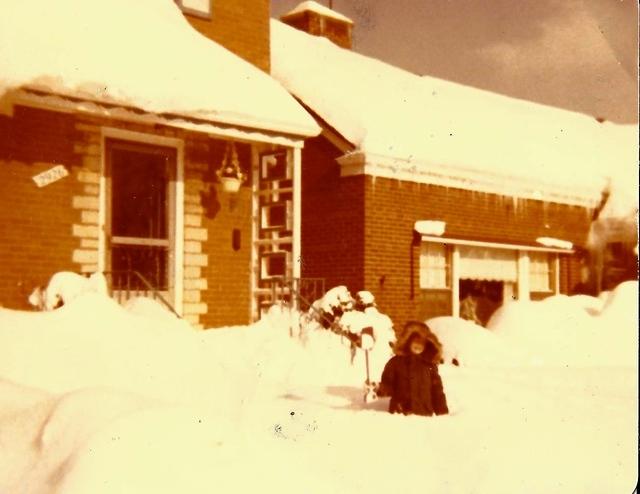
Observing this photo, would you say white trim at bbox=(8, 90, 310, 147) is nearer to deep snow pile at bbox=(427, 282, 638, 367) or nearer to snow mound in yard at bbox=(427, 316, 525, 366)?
snow mound in yard at bbox=(427, 316, 525, 366)

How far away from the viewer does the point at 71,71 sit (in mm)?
8664

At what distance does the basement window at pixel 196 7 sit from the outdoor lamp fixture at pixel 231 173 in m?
2.21

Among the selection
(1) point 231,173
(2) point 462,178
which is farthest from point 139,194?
(2) point 462,178

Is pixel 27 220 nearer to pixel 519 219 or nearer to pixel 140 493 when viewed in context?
pixel 140 493

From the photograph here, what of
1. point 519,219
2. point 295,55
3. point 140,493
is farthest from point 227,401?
point 519,219

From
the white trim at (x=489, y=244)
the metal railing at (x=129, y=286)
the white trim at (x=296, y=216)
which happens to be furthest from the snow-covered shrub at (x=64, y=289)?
the white trim at (x=489, y=244)

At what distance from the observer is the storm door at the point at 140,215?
34.0 ft

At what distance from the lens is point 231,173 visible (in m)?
11.0

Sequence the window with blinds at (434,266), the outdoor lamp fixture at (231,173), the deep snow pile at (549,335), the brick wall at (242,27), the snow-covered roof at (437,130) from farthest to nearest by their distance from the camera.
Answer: the window with blinds at (434,266) < the snow-covered roof at (437,130) < the deep snow pile at (549,335) < the brick wall at (242,27) < the outdoor lamp fixture at (231,173)

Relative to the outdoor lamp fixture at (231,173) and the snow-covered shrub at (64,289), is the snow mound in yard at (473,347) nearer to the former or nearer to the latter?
the outdoor lamp fixture at (231,173)

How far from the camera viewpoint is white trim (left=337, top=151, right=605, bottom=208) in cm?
1350

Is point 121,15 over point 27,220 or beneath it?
over

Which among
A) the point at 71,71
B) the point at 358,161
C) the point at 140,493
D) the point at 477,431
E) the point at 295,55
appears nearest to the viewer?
the point at 140,493

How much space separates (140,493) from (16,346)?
2.90 meters
